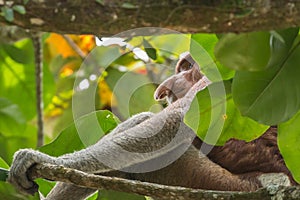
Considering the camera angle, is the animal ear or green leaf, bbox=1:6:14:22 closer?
green leaf, bbox=1:6:14:22

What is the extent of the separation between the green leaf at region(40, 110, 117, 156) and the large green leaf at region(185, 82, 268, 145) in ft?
1.54

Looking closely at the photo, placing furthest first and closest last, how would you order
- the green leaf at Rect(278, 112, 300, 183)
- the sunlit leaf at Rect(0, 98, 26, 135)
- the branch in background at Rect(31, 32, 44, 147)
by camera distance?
the sunlit leaf at Rect(0, 98, 26, 135)
the branch in background at Rect(31, 32, 44, 147)
the green leaf at Rect(278, 112, 300, 183)

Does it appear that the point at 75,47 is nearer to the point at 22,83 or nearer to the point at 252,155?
the point at 22,83

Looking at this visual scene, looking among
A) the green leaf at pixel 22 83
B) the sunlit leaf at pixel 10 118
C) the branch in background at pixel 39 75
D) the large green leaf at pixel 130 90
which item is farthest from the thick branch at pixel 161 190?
the green leaf at pixel 22 83

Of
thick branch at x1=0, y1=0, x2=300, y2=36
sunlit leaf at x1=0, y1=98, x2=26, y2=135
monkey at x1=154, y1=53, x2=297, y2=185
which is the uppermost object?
thick branch at x1=0, y1=0, x2=300, y2=36

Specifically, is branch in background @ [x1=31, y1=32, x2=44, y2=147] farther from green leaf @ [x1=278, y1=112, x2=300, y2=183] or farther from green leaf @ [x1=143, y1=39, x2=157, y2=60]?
green leaf @ [x1=278, y1=112, x2=300, y2=183]

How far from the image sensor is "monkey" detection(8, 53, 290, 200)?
207cm

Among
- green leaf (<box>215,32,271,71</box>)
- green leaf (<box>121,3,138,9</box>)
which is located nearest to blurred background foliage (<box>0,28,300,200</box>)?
green leaf (<box>215,32,271,71</box>)

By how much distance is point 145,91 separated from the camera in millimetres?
2971

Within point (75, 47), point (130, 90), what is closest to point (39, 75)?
point (130, 90)

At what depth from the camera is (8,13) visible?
3.88 feet

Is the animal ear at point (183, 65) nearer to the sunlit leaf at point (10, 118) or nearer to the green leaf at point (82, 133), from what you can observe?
the green leaf at point (82, 133)

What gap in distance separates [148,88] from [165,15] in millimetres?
1931

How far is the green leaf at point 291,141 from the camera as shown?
64.5 inches
